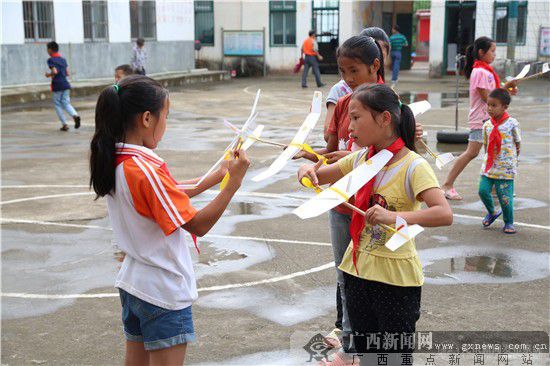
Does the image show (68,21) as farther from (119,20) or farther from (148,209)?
(148,209)

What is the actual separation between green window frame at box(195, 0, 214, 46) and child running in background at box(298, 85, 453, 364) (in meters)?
26.3

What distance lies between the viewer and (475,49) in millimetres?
7246

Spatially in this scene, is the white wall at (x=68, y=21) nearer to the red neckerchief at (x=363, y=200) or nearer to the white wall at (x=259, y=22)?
the white wall at (x=259, y=22)

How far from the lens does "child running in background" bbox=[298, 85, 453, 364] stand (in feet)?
9.57

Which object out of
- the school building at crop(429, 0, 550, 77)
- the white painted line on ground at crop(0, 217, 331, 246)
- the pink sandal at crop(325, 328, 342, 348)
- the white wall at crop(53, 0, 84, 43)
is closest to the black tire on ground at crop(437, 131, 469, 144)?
the white painted line on ground at crop(0, 217, 331, 246)

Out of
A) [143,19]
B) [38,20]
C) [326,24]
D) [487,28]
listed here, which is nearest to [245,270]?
[38,20]

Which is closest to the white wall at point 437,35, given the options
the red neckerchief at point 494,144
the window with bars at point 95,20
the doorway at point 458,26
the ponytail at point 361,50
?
the doorway at point 458,26

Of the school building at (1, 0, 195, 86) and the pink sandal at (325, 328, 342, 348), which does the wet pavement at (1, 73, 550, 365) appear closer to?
the pink sandal at (325, 328, 342, 348)

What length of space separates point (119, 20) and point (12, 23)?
4.65 m

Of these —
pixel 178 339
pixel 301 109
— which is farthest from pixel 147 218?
pixel 301 109

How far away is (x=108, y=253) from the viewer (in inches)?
229

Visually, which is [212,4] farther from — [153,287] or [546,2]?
[153,287]

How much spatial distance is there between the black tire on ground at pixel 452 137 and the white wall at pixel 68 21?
1250 cm

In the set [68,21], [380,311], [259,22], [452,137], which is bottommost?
[452,137]
